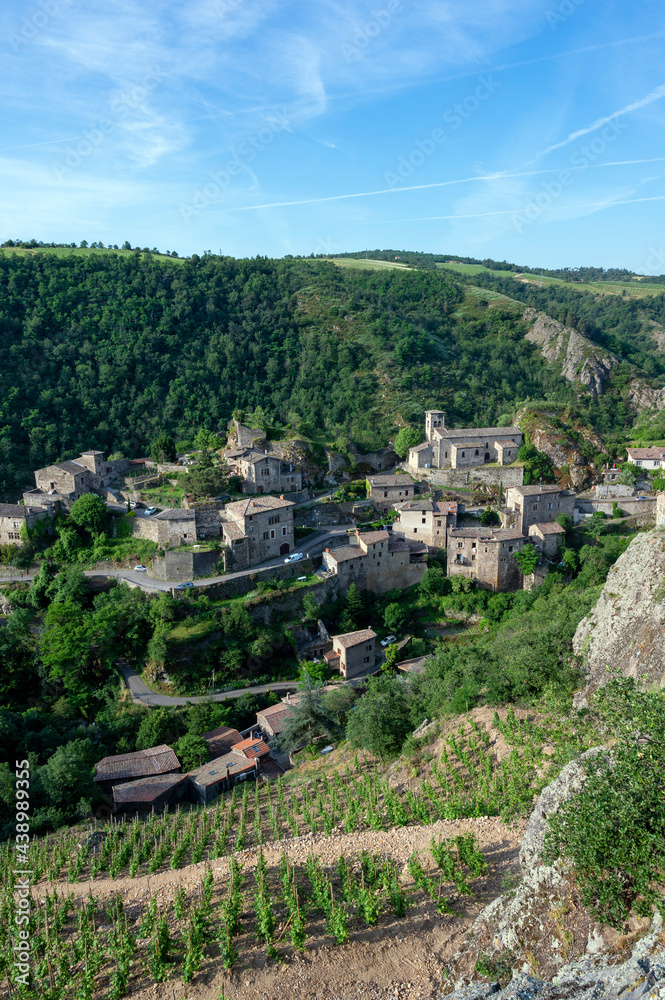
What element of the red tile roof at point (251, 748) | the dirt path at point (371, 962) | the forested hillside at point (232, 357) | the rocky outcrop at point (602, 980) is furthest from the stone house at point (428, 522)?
the rocky outcrop at point (602, 980)

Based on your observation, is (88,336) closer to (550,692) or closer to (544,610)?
(544,610)

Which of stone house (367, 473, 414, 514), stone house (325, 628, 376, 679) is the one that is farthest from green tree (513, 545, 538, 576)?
stone house (325, 628, 376, 679)

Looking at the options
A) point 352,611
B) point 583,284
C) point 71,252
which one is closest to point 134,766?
point 352,611

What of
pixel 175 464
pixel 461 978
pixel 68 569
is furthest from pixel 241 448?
pixel 461 978

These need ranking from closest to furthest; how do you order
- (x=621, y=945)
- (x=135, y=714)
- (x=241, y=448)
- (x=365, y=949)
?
(x=621, y=945) < (x=365, y=949) < (x=135, y=714) < (x=241, y=448)

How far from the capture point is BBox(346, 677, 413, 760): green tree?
24.3 meters

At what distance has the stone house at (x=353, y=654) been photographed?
37.4m

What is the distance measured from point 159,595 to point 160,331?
51423 mm

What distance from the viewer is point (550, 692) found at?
18.0 metres

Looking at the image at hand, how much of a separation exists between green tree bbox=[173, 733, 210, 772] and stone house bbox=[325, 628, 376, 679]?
10803 millimetres

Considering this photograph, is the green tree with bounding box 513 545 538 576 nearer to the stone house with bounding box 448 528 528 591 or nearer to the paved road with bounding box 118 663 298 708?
the stone house with bounding box 448 528 528 591

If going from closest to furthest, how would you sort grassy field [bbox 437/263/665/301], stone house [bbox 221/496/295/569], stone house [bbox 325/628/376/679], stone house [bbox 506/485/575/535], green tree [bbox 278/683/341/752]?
1. green tree [bbox 278/683/341/752]
2. stone house [bbox 325/628/376/679]
3. stone house [bbox 221/496/295/569]
4. stone house [bbox 506/485/575/535]
5. grassy field [bbox 437/263/665/301]

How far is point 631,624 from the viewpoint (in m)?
17.9

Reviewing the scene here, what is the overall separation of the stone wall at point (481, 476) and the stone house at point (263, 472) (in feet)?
42.5
